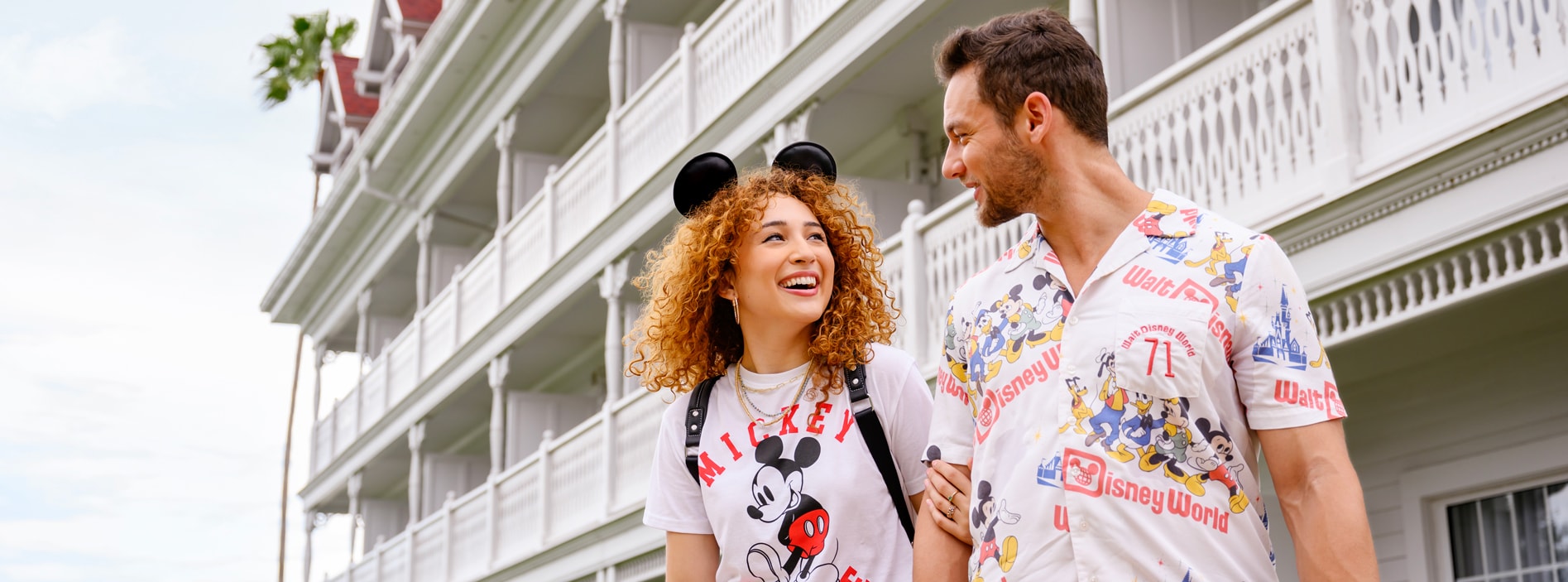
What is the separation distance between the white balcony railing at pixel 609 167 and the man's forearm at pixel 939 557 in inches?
393

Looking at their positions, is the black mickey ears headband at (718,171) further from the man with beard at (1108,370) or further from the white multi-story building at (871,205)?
the white multi-story building at (871,205)

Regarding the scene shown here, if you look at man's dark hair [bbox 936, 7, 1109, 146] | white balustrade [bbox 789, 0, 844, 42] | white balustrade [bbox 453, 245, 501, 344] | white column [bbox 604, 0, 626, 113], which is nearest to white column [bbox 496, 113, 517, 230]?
white balustrade [bbox 453, 245, 501, 344]

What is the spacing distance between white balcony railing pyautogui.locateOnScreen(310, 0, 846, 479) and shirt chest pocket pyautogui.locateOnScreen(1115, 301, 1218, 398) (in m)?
10.2

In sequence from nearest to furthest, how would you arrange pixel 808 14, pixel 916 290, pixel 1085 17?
pixel 1085 17 < pixel 916 290 < pixel 808 14

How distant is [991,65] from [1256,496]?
2.98 ft

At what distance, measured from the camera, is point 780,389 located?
141 inches

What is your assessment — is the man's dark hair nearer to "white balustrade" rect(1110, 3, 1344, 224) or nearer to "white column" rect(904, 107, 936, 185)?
"white balustrade" rect(1110, 3, 1344, 224)

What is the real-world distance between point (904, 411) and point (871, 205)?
10696mm

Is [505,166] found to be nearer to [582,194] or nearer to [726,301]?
[582,194]

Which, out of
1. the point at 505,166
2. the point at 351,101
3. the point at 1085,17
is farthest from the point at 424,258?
the point at 1085,17

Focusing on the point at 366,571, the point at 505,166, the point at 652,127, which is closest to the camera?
the point at 652,127

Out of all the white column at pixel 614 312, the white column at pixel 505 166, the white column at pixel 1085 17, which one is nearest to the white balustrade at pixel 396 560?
the white column at pixel 505 166

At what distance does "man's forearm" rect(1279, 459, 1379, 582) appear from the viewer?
2.46 metres

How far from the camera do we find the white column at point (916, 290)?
10.8 metres
